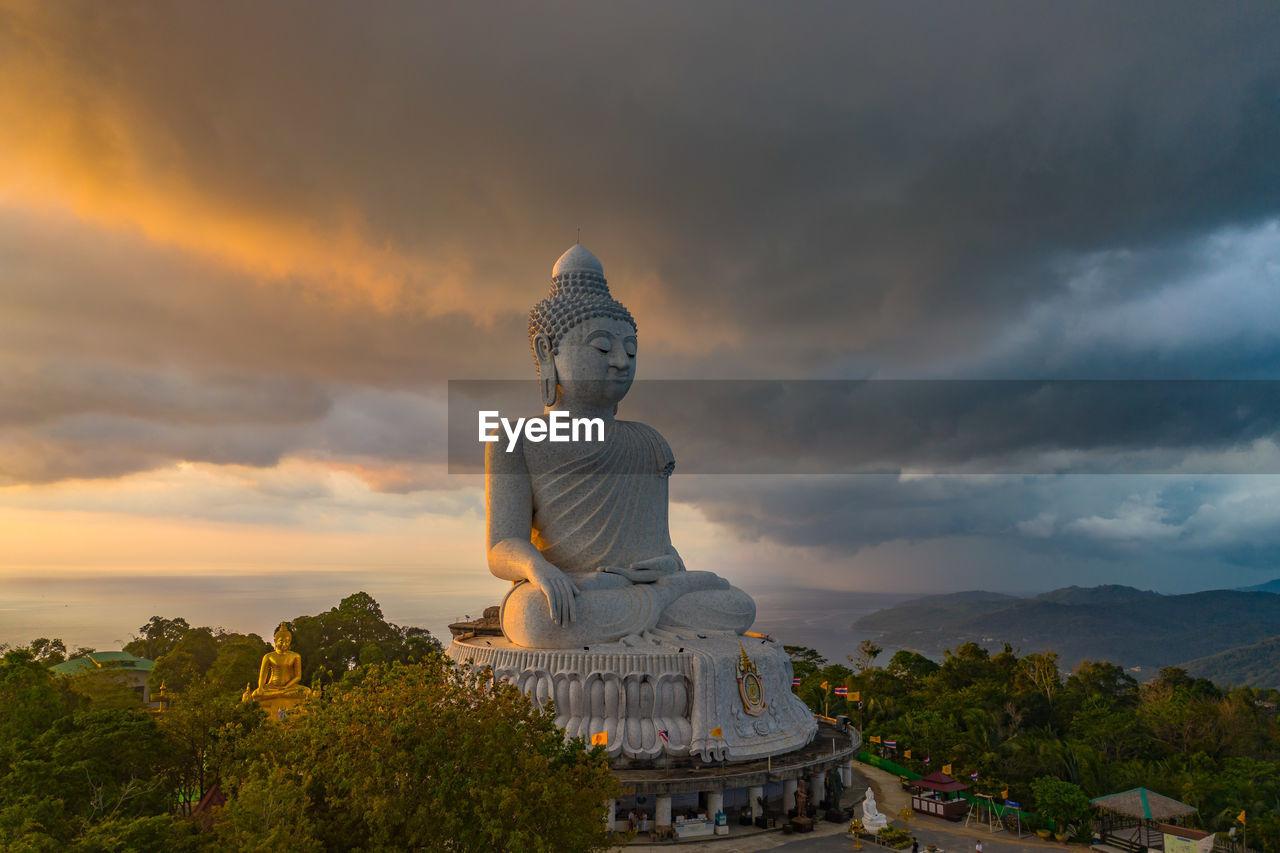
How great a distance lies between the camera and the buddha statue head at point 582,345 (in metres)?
23.0

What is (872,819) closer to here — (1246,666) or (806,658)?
(806,658)

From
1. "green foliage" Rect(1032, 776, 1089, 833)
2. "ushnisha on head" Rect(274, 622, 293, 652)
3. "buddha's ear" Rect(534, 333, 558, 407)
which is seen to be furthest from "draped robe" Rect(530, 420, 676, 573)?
"green foliage" Rect(1032, 776, 1089, 833)

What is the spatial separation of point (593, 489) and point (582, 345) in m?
4.26

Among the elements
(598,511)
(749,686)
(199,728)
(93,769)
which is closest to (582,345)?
(598,511)

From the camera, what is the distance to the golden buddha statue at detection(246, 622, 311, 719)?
22344 millimetres

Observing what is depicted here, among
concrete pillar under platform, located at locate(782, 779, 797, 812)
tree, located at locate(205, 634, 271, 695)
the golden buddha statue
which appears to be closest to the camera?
concrete pillar under platform, located at locate(782, 779, 797, 812)

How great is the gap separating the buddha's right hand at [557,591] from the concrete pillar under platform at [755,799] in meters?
5.88

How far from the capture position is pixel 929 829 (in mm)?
19281

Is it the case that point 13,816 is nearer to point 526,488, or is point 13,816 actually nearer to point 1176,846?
point 526,488

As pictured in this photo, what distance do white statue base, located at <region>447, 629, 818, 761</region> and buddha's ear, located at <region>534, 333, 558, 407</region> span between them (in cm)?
762

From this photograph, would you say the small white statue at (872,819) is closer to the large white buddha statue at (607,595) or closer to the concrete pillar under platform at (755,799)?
the large white buddha statue at (607,595)

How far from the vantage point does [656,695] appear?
18.4m

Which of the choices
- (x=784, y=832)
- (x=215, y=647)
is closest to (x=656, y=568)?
(x=784, y=832)

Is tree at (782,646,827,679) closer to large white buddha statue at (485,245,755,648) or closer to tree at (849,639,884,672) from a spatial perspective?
tree at (849,639,884,672)
